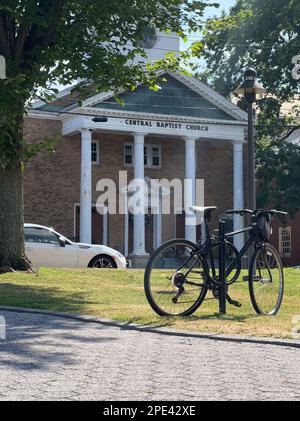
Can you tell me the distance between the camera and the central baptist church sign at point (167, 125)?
1355 inches

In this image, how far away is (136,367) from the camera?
5.73 m

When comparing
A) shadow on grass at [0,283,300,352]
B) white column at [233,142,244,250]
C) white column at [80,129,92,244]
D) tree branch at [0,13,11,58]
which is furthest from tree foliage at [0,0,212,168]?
white column at [233,142,244,250]

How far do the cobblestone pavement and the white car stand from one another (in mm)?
12955

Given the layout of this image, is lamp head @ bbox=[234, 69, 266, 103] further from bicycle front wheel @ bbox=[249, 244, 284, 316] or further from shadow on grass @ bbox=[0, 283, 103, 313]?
bicycle front wheel @ bbox=[249, 244, 284, 316]

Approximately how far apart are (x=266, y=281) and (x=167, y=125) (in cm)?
2675

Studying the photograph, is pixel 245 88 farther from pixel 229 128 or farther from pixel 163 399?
pixel 229 128

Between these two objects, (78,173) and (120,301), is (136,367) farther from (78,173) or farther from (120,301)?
(78,173)

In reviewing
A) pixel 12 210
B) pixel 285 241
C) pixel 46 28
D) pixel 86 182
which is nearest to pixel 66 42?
pixel 46 28

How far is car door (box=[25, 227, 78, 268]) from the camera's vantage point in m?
20.8

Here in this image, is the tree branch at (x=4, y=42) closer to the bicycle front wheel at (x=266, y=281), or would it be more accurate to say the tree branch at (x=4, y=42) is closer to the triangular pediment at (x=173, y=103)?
the bicycle front wheel at (x=266, y=281)

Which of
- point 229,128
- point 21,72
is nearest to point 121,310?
point 21,72

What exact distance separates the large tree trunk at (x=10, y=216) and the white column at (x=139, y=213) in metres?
18.3

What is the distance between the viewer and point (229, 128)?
1460 inches

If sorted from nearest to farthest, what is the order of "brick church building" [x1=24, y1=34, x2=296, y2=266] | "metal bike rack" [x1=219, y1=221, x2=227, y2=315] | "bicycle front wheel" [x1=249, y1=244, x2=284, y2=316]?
"metal bike rack" [x1=219, y1=221, x2=227, y2=315] < "bicycle front wheel" [x1=249, y1=244, x2=284, y2=316] < "brick church building" [x1=24, y1=34, x2=296, y2=266]
